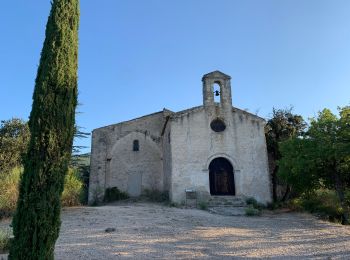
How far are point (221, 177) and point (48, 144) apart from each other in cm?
1487

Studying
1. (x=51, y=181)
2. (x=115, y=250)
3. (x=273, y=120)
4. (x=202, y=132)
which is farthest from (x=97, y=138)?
(x=51, y=181)

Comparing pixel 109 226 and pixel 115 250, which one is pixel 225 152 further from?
pixel 115 250

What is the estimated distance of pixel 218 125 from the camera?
72.8 ft

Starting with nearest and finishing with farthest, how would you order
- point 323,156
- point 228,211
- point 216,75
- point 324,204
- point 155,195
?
1. point 323,156
2. point 324,204
3. point 228,211
4. point 216,75
5. point 155,195

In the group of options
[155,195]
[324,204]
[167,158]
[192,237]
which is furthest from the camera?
[155,195]

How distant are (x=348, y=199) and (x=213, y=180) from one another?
25.1ft

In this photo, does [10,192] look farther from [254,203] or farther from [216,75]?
[216,75]

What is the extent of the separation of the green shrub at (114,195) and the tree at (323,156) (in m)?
10.8

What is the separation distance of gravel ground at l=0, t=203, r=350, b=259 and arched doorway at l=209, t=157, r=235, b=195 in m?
5.21

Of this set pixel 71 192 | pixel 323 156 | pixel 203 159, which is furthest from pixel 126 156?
pixel 323 156

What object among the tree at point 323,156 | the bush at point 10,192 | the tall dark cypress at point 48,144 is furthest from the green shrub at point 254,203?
the tall dark cypress at point 48,144

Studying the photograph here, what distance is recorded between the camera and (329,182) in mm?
16531

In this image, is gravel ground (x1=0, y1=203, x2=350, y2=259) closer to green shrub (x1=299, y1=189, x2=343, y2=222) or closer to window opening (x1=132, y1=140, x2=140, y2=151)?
green shrub (x1=299, y1=189, x2=343, y2=222)

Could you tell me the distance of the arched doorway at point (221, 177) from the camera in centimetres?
2127
